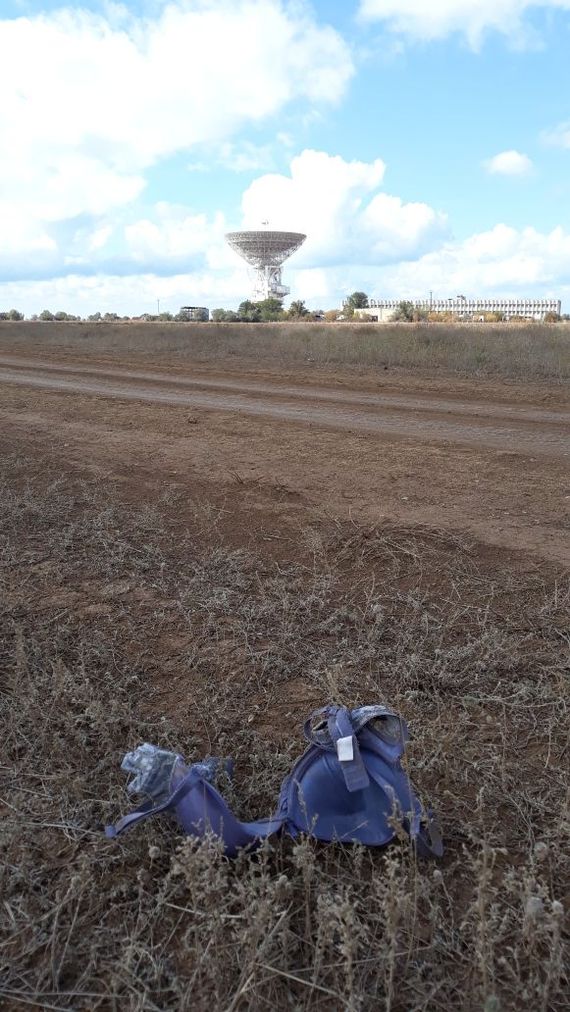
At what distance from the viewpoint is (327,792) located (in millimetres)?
2402

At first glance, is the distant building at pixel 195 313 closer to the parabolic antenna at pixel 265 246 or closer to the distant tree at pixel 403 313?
the parabolic antenna at pixel 265 246

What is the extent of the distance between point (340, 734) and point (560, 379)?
11499 mm

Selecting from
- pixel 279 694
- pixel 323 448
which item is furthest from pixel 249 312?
pixel 279 694

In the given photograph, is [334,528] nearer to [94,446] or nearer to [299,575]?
[299,575]

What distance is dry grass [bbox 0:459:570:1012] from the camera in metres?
1.87

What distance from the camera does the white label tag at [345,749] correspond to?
7.82 feet

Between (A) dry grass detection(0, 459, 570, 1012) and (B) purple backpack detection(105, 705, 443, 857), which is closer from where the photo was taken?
(A) dry grass detection(0, 459, 570, 1012)

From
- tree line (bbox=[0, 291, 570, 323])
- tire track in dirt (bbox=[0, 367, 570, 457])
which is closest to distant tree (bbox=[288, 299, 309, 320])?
tree line (bbox=[0, 291, 570, 323])

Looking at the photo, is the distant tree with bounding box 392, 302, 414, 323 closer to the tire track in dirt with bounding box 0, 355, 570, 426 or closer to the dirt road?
the tire track in dirt with bounding box 0, 355, 570, 426

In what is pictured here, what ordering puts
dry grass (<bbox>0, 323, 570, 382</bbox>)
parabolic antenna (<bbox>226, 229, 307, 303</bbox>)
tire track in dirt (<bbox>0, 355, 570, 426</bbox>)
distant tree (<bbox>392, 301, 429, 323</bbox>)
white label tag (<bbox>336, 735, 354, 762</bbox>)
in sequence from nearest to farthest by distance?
white label tag (<bbox>336, 735, 354, 762</bbox>) < tire track in dirt (<bbox>0, 355, 570, 426</bbox>) < dry grass (<bbox>0, 323, 570, 382</bbox>) < distant tree (<bbox>392, 301, 429, 323</bbox>) < parabolic antenna (<bbox>226, 229, 307, 303</bbox>)

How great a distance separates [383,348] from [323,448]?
387 inches

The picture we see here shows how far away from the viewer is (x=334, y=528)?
5.09 m

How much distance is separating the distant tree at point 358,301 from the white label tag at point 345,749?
230 feet

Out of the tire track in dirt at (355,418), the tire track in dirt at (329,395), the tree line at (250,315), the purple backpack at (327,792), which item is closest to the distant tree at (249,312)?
the tree line at (250,315)
